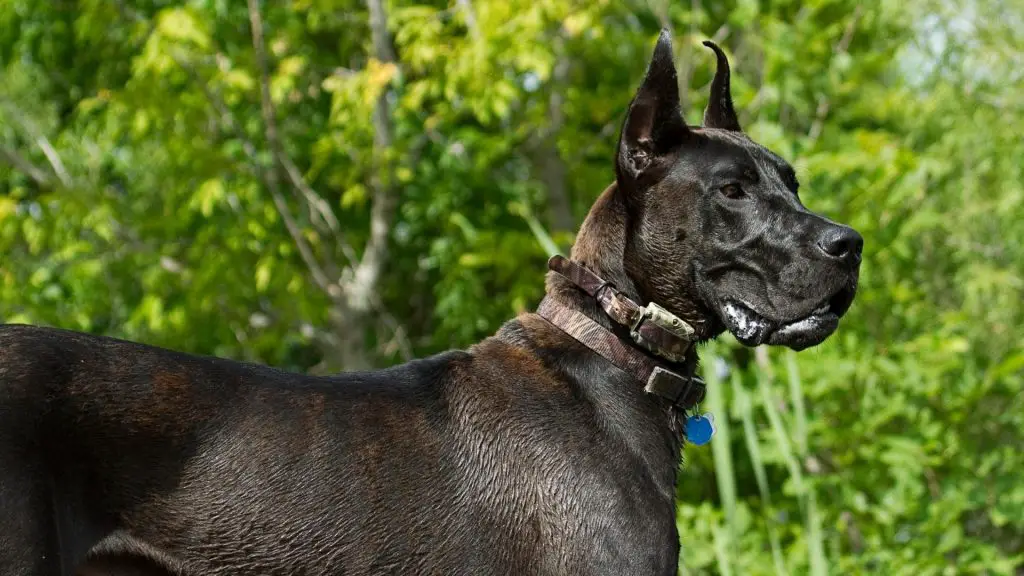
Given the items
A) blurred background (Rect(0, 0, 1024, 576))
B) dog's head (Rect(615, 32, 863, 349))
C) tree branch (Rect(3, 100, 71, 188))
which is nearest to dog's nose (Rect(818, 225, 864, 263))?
dog's head (Rect(615, 32, 863, 349))

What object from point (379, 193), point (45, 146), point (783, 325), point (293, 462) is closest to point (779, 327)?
point (783, 325)

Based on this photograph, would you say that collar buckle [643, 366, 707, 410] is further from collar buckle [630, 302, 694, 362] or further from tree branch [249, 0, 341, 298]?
tree branch [249, 0, 341, 298]

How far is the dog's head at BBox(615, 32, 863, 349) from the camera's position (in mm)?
2994

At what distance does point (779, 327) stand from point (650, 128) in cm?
63

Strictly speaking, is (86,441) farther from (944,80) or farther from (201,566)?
(944,80)

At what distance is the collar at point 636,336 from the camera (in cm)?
300

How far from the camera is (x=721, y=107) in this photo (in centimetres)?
363

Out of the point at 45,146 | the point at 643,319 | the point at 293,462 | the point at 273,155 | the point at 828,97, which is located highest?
the point at 643,319

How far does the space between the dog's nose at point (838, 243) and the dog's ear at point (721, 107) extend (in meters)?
0.75

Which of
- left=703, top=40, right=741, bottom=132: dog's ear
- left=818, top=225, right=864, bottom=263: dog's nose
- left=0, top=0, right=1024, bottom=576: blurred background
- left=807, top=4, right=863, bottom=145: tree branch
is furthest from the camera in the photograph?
left=807, top=4, right=863, bottom=145: tree branch

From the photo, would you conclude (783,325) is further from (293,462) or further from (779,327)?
(293,462)

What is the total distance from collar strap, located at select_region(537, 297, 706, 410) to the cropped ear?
420 millimetres

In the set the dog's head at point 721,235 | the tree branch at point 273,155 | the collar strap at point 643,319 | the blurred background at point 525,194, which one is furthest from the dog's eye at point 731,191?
the tree branch at point 273,155

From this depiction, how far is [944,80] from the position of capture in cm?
952
